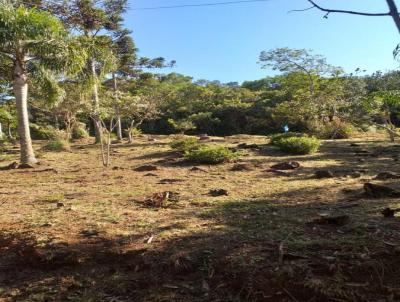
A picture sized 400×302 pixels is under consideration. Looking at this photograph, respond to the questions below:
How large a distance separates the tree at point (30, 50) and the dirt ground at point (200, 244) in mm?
4398

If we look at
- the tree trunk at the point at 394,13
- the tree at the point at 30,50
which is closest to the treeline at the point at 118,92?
the tree at the point at 30,50

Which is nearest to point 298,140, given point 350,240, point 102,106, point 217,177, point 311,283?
point 217,177

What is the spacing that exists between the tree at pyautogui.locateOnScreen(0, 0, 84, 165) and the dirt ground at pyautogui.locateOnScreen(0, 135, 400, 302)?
4398 millimetres

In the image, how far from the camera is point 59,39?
10891mm

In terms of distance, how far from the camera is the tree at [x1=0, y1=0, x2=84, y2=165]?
395 inches

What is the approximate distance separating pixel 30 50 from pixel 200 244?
9014 mm

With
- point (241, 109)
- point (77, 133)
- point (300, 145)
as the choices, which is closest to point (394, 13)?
point (300, 145)

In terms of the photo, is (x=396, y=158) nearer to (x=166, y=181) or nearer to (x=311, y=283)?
(x=166, y=181)

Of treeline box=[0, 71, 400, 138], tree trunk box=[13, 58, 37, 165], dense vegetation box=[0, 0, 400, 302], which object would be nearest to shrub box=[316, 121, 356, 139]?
treeline box=[0, 71, 400, 138]

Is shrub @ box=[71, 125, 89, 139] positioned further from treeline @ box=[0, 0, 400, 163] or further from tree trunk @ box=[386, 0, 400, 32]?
tree trunk @ box=[386, 0, 400, 32]

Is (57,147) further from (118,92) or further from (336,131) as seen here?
(336,131)

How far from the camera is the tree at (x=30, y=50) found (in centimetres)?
1002

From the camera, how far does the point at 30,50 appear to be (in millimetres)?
10961

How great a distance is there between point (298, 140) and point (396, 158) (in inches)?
105
